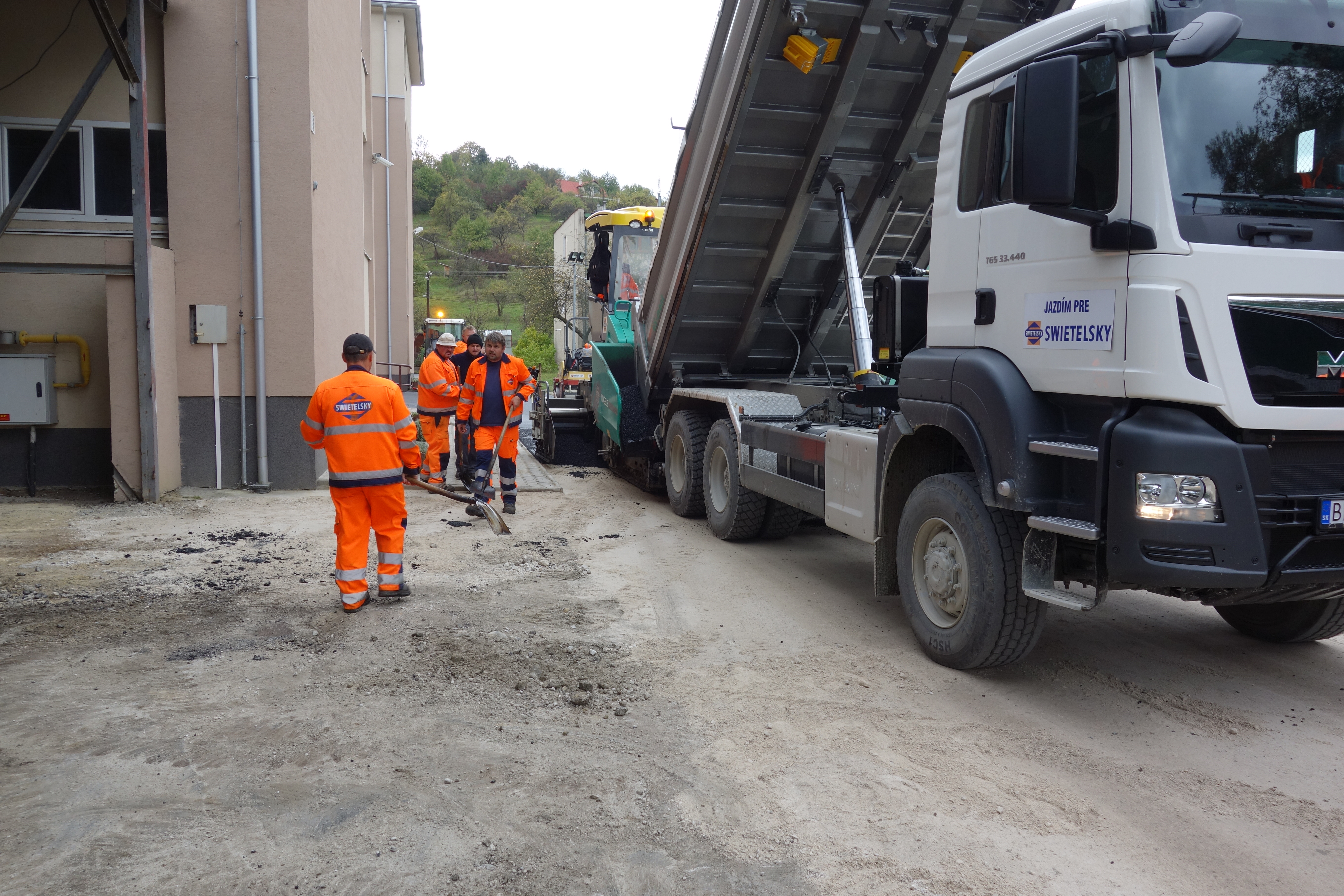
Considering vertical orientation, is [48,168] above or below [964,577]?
above

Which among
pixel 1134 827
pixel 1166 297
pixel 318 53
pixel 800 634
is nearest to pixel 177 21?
pixel 318 53

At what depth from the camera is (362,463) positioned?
565cm

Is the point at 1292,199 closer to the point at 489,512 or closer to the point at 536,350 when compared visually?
the point at 489,512

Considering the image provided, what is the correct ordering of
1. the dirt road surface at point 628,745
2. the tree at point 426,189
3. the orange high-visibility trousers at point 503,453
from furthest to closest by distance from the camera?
the tree at point 426,189 → the orange high-visibility trousers at point 503,453 → the dirt road surface at point 628,745

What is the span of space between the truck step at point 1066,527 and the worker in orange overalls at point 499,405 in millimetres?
5766

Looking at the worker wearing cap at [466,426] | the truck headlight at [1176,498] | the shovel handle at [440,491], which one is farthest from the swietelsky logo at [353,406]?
the truck headlight at [1176,498]

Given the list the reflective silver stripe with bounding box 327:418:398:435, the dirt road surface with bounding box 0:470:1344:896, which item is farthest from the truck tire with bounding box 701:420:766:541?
the reflective silver stripe with bounding box 327:418:398:435

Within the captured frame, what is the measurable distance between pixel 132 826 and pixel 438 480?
749 centimetres

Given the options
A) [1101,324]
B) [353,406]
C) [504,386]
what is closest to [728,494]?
[504,386]

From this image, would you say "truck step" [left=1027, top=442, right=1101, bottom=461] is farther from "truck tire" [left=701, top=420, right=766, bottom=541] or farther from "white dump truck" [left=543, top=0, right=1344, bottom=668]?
"truck tire" [left=701, top=420, right=766, bottom=541]

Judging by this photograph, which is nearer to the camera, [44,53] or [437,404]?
[44,53]

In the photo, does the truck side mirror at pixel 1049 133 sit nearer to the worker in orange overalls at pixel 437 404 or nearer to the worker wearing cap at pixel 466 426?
the worker wearing cap at pixel 466 426

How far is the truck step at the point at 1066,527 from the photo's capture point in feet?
12.2

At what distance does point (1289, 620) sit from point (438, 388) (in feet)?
25.4
